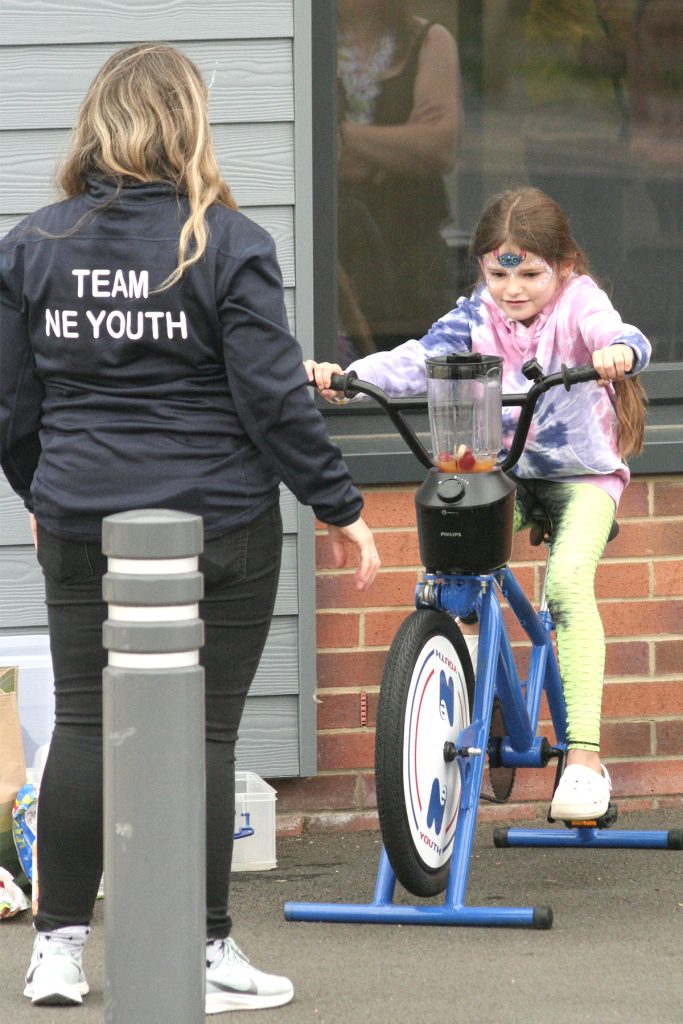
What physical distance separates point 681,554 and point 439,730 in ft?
4.68

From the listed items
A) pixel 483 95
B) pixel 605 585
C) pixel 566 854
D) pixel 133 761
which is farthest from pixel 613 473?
pixel 133 761

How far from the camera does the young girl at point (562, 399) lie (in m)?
3.89

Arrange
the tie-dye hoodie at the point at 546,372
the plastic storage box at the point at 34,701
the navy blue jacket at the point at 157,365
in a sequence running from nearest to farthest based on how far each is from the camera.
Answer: the navy blue jacket at the point at 157,365 → the tie-dye hoodie at the point at 546,372 → the plastic storage box at the point at 34,701

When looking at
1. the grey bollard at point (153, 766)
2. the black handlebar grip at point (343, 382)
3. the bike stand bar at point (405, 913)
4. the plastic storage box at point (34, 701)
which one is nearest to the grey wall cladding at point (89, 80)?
the plastic storage box at point (34, 701)

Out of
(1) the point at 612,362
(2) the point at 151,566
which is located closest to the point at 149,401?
(2) the point at 151,566

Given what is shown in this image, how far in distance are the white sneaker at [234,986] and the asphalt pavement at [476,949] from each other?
3cm

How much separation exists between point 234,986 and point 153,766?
95 centimetres

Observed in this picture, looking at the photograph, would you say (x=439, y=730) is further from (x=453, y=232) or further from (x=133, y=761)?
(x=453, y=232)

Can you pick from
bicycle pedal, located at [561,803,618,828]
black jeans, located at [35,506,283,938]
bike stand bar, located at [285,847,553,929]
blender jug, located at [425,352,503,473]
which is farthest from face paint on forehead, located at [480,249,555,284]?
bike stand bar, located at [285,847,553,929]

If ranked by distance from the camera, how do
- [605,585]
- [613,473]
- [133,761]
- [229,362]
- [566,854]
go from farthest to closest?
[605,585], [566,854], [613,473], [229,362], [133,761]

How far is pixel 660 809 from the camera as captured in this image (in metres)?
4.91

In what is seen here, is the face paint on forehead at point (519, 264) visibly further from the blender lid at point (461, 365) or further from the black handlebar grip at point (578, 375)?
the black handlebar grip at point (578, 375)

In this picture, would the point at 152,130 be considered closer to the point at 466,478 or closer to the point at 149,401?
the point at 149,401

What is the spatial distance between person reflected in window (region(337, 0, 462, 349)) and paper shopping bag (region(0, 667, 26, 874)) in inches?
62.4
